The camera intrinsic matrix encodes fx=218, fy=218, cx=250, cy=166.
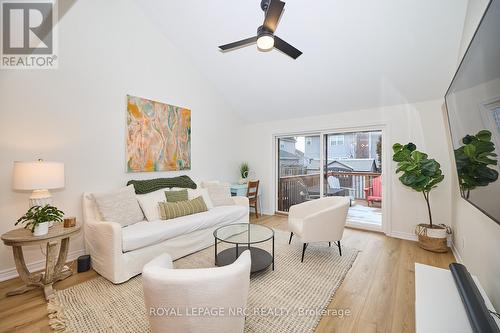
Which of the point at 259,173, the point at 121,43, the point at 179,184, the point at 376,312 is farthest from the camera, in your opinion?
the point at 259,173

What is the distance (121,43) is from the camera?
10.2 ft

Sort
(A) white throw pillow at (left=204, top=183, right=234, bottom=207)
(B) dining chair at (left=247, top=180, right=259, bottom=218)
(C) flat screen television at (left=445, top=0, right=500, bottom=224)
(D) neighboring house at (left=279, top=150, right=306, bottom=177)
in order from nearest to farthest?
(C) flat screen television at (left=445, top=0, right=500, bottom=224), (A) white throw pillow at (left=204, top=183, right=234, bottom=207), (B) dining chair at (left=247, top=180, right=259, bottom=218), (D) neighboring house at (left=279, top=150, right=306, bottom=177)

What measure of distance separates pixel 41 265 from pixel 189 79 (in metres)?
3.41

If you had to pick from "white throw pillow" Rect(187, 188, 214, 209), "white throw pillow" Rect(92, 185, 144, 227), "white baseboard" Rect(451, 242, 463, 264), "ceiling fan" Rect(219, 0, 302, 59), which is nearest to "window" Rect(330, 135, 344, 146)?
"white baseboard" Rect(451, 242, 463, 264)

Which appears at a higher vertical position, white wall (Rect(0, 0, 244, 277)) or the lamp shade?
white wall (Rect(0, 0, 244, 277))

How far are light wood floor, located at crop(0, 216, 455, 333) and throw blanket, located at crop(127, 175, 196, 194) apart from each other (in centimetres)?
115

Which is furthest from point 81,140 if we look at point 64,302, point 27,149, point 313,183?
point 313,183

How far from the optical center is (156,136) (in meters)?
3.51

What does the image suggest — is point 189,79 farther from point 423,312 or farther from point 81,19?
point 423,312

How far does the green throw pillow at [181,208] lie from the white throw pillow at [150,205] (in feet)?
0.25

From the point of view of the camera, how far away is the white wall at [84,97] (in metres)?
2.31

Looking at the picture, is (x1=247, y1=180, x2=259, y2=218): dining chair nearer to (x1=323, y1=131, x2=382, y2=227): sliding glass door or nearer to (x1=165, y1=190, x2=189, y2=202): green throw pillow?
(x1=323, y1=131, x2=382, y2=227): sliding glass door

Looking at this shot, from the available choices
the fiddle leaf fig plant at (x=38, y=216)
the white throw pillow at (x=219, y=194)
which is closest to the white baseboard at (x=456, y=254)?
the white throw pillow at (x=219, y=194)

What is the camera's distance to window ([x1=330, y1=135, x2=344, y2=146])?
427 cm
